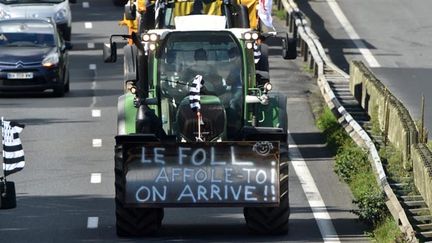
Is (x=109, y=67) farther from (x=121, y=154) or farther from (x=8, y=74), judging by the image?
(x=121, y=154)

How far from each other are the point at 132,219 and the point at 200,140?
1.32 meters

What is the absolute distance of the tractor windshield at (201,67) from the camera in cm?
2264

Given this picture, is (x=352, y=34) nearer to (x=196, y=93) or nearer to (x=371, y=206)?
(x=371, y=206)

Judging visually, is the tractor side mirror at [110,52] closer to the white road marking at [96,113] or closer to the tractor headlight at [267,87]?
the tractor headlight at [267,87]

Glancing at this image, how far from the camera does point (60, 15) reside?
1802 inches

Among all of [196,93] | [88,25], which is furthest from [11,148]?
[88,25]

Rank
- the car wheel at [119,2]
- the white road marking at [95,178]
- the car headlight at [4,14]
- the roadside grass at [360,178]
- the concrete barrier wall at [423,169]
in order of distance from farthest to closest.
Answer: the car wheel at [119,2] → the car headlight at [4,14] → the white road marking at [95,178] → the roadside grass at [360,178] → the concrete barrier wall at [423,169]

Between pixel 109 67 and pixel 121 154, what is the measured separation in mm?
22060

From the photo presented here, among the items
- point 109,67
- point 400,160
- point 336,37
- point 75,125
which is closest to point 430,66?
point 336,37

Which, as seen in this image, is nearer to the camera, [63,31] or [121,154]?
[121,154]

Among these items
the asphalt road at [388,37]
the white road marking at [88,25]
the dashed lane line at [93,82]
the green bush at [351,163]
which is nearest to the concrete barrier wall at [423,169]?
the green bush at [351,163]

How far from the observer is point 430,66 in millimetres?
42438

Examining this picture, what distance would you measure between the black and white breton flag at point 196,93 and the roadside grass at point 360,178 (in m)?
2.80

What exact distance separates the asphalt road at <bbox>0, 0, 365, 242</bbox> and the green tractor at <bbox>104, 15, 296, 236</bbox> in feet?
1.83
